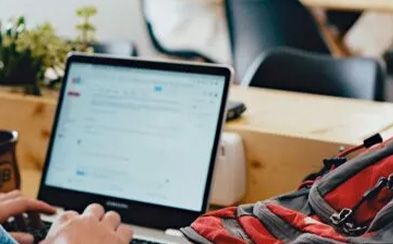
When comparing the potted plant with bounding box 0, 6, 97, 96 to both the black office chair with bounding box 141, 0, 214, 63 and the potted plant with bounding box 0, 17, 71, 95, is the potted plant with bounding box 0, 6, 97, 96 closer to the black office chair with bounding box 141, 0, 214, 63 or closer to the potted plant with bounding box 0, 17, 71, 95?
the potted plant with bounding box 0, 17, 71, 95

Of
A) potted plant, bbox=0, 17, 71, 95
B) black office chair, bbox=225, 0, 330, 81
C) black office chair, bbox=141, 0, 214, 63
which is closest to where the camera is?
potted plant, bbox=0, 17, 71, 95

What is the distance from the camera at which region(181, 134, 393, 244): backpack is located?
2.91ft

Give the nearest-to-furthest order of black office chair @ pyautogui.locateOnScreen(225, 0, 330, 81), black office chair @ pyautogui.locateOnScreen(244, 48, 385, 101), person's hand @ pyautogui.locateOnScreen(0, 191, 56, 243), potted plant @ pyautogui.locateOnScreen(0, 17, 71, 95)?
1. person's hand @ pyautogui.locateOnScreen(0, 191, 56, 243)
2. potted plant @ pyautogui.locateOnScreen(0, 17, 71, 95)
3. black office chair @ pyautogui.locateOnScreen(244, 48, 385, 101)
4. black office chair @ pyautogui.locateOnScreen(225, 0, 330, 81)

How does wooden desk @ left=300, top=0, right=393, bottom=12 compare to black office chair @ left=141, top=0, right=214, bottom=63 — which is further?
black office chair @ left=141, top=0, right=214, bottom=63

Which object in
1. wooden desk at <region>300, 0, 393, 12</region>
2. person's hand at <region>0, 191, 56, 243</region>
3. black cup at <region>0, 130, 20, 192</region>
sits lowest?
person's hand at <region>0, 191, 56, 243</region>

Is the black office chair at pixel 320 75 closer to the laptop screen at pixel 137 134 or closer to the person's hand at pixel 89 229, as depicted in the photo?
the laptop screen at pixel 137 134

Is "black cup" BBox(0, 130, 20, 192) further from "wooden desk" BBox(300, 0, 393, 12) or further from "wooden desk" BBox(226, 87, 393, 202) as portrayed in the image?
"wooden desk" BBox(300, 0, 393, 12)

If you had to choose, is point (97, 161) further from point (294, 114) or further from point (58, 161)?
point (294, 114)

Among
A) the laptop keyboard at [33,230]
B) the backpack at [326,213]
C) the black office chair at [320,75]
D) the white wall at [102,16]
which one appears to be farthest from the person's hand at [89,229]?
the white wall at [102,16]

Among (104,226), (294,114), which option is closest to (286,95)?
(294,114)

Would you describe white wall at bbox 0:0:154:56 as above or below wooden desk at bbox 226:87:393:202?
above

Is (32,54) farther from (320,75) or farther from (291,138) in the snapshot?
(320,75)

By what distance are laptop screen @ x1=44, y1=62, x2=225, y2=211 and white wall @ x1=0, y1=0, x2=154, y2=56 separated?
2531 mm

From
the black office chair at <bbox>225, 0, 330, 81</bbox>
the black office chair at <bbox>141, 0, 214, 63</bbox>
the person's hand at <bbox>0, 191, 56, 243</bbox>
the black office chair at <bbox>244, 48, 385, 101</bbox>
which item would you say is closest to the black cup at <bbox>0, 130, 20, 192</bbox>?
the person's hand at <bbox>0, 191, 56, 243</bbox>
